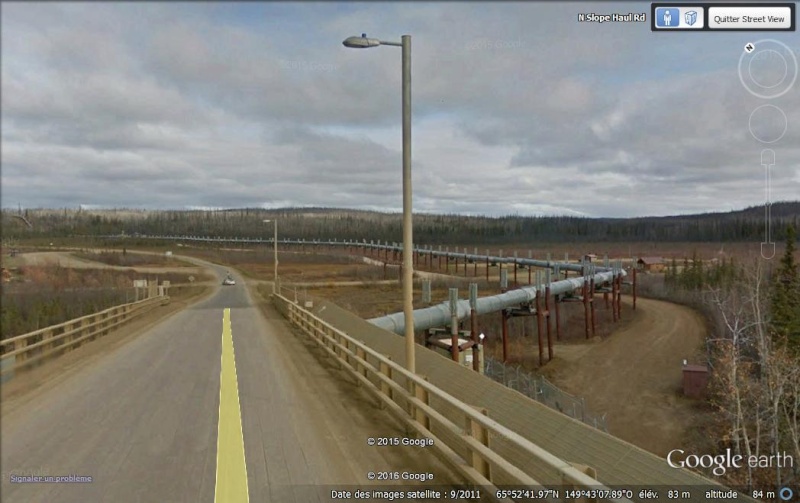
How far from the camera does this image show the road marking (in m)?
6.08

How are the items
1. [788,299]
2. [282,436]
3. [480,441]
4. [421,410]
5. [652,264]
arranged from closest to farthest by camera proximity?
[480,441] < [421,410] < [282,436] < [788,299] < [652,264]

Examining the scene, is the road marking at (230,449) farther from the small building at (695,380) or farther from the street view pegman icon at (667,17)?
the small building at (695,380)

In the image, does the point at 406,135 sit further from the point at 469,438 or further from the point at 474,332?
the point at 474,332

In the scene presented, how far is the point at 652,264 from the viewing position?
279ft

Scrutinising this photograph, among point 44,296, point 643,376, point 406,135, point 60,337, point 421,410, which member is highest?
point 406,135

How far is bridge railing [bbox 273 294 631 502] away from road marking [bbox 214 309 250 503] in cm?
239

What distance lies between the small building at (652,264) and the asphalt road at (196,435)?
78.5m

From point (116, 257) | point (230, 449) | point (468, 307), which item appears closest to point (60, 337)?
point (230, 449)

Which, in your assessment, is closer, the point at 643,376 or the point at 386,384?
the point at 386,384

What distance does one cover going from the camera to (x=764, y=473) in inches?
616

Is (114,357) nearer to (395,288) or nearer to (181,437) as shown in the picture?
(181,437)

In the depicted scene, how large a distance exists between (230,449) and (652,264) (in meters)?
87.5

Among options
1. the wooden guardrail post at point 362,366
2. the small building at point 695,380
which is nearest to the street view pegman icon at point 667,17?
the wooden guardrail post at point 362,366

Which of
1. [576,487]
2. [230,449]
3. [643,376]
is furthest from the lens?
[643,376]
